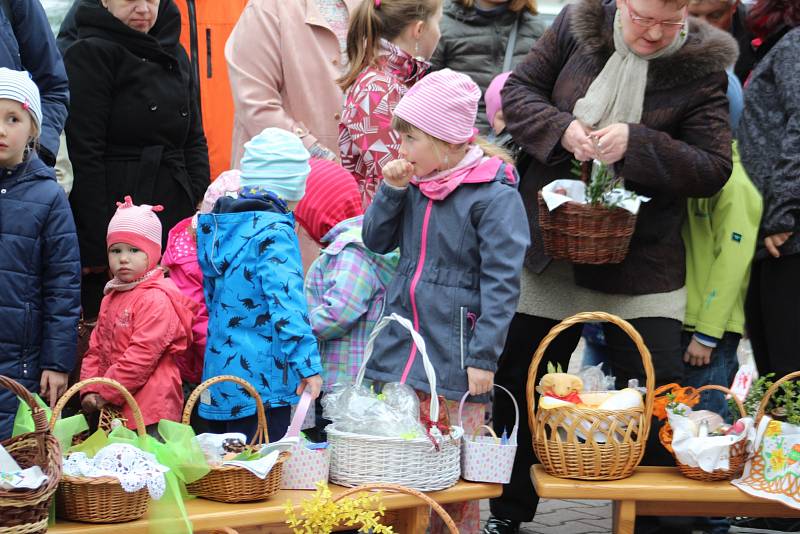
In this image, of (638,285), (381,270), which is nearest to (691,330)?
(638,285)

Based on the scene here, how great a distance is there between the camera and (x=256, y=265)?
4.29 m

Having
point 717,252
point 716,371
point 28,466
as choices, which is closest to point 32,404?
point 28,466

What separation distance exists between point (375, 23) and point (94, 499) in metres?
2.40

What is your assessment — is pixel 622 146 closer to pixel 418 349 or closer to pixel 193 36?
pixel 418 349

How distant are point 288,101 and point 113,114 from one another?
819 mm

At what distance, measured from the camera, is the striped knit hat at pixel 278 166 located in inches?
178

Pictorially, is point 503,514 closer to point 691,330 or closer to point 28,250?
point 691,330

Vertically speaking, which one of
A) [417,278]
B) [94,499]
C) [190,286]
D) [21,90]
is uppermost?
[21,90]

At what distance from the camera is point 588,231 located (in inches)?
178

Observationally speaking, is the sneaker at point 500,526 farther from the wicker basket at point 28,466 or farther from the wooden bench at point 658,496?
the wicker basket at point 28,466

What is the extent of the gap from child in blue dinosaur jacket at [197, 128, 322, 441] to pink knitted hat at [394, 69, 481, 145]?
1.80 ft

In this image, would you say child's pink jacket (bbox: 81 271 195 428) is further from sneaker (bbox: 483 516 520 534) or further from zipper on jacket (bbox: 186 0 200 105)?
zipper on jacket (bbox: 186 0 200 105)

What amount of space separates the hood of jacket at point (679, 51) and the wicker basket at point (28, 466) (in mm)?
2533

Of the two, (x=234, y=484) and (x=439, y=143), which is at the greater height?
(x=439, y=143)
